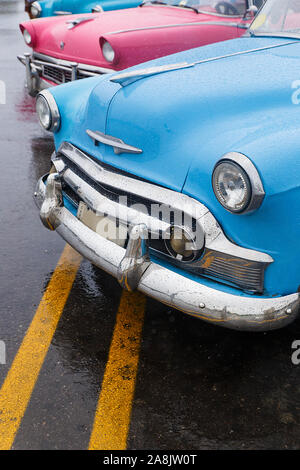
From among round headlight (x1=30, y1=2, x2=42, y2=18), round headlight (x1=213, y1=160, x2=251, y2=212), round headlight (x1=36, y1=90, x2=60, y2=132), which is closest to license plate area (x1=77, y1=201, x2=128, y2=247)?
round headlight (x1=213, y1=160, x2=251, y2=212)

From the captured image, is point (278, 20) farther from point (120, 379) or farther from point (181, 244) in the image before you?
point (120, 379)

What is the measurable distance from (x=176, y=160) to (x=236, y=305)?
2.40 ft

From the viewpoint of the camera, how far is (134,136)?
8.57ft

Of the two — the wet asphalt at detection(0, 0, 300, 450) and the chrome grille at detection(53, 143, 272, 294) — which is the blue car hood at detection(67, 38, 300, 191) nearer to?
the chrome grille at detection(53, 143, 272, 294)

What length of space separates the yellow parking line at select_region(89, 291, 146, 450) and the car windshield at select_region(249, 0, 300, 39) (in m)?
2.01

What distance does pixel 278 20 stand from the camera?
3.54 m

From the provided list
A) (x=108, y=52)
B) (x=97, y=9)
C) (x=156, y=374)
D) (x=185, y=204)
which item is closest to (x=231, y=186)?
(x=185, y=204)

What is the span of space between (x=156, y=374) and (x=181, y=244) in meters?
0.69

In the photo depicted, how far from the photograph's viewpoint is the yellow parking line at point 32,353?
2.29 meters

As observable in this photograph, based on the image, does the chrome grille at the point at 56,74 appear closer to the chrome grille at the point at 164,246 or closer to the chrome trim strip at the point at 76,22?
the chrome trim strip at the point at 76,22

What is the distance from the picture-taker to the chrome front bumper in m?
2.21

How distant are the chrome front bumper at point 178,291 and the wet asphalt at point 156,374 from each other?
412 mm

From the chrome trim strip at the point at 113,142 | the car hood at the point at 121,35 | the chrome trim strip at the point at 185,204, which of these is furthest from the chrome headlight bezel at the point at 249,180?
the car hood at the point at 121,35


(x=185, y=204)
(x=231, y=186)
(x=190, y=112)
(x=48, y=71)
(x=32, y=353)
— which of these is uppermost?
(x=190, y=112)
